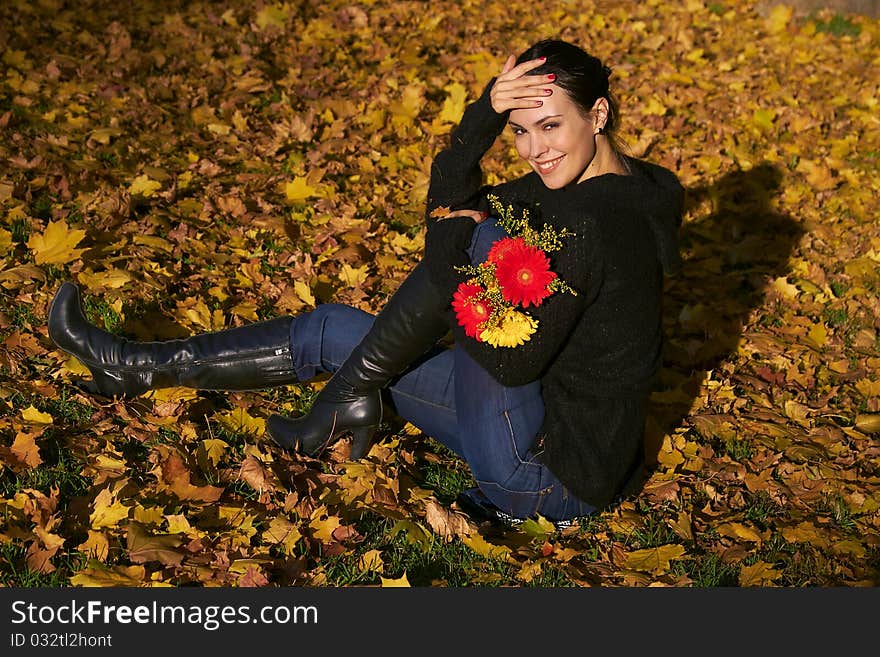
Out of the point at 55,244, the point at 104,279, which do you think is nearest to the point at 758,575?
the point at 104,279

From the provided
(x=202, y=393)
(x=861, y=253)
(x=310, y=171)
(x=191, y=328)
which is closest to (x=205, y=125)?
(x=310, y=171)

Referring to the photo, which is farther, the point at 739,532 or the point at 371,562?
the point at 739,532

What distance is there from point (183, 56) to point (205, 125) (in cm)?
90

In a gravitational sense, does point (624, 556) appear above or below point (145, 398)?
above

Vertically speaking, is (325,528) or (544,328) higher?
(544,328)

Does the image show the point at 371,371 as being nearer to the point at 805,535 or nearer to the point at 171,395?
the point at 171,395

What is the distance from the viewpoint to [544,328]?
8.28ft

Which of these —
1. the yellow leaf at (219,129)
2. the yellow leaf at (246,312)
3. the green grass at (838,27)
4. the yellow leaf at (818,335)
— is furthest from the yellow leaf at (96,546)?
the green grass at (838,27)

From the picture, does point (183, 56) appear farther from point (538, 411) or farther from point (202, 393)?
point (538, 411)

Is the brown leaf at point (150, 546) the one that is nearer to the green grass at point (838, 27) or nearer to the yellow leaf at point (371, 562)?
the yellow leaf at point (371, 562)

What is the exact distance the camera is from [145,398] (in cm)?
321

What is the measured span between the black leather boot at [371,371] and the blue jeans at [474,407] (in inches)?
3.9

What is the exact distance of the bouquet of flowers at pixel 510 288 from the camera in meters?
2.49

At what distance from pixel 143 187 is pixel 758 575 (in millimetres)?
3202
